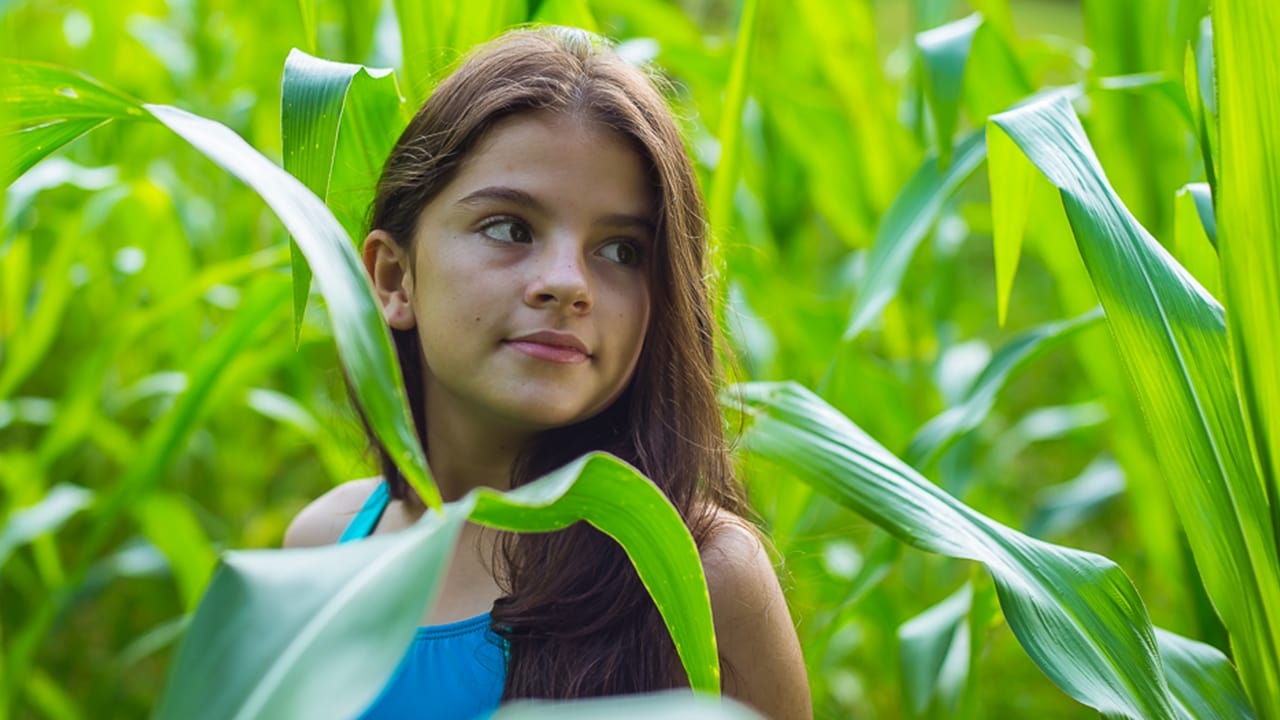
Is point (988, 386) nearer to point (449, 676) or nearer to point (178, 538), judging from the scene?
point (449, 676)

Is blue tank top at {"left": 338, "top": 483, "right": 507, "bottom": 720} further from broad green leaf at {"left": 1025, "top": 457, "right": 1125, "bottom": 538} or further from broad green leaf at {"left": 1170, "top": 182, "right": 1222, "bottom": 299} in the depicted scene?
broad green leaf at {"left": 1025, "top": 457, "right": 1125, "bottom": 538}

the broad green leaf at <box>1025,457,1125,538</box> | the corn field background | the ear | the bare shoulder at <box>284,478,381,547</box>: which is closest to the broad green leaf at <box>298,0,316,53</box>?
the corn field background

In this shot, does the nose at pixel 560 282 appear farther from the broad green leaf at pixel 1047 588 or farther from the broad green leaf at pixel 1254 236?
the broad green leaf at pixel 1254 236

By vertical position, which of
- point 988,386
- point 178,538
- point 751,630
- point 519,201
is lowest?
point 178,538

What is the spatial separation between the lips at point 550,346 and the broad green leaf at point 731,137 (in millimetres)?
171

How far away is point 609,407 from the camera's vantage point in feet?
2.34

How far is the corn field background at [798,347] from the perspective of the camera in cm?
49

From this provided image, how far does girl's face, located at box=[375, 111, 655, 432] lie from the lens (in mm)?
632

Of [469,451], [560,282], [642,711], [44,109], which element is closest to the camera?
[642,711]

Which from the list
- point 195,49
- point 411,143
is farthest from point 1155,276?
point 195,49

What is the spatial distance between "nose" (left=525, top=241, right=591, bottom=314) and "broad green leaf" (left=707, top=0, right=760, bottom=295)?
161 mm

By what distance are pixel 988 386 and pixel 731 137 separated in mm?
230

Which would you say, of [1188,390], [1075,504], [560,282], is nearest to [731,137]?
[560,282]

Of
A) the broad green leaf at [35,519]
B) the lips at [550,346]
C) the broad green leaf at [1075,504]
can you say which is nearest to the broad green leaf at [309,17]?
the lips at [550,346]
